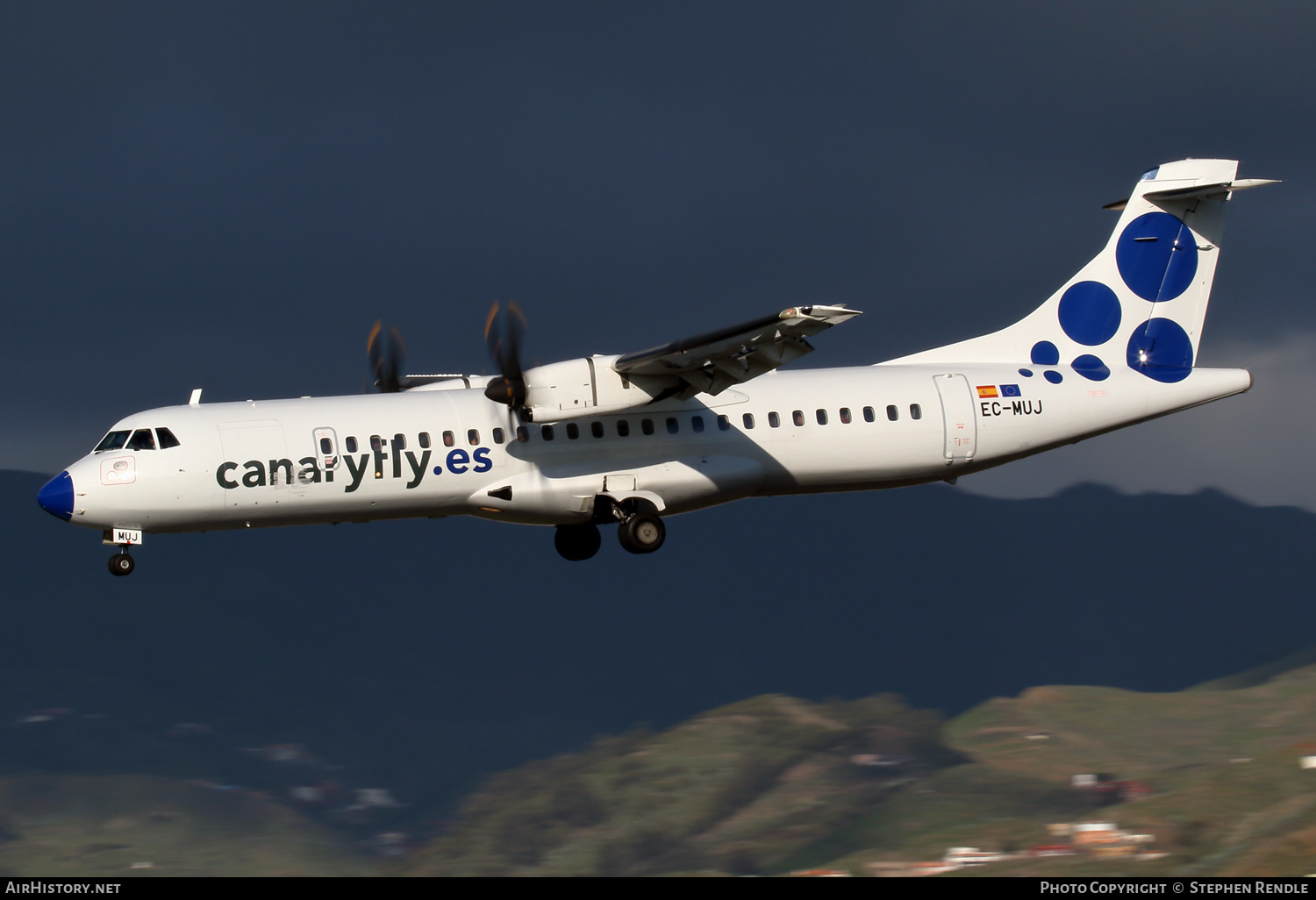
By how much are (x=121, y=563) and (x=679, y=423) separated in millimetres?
9892

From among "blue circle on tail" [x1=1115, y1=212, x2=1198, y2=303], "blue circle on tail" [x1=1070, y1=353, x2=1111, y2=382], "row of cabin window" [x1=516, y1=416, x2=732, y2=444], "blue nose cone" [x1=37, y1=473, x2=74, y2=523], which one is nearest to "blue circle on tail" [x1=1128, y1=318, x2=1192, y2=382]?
"blue circle on tail" [x1=1070, y1=353, x2=1111, y2=382]

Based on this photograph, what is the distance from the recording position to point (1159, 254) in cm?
2984

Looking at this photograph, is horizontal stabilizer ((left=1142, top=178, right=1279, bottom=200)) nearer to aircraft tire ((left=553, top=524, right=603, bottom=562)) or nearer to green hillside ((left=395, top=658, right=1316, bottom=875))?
aircraft tire ((left=553, top=524, right=603, bottom=562))

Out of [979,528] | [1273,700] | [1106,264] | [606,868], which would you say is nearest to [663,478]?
[1106,264]

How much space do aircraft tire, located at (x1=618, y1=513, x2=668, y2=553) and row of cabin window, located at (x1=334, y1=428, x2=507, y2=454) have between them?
2705mm

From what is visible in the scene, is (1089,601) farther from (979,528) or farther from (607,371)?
(607,371)

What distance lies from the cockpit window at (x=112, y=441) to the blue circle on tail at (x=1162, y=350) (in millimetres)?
19401

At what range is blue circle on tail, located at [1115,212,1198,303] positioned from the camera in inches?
1171

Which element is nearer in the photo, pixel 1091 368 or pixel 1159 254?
pixel 1091 368

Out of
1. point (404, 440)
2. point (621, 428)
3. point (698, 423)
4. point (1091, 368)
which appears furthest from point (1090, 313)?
point (404, 440)

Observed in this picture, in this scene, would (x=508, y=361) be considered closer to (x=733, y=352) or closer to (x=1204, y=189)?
(x=733, y=352)

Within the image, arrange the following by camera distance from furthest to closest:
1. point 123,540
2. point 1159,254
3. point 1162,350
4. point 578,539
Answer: point 1159,254 → point 1162,350 → point 578,539 → point 123,540

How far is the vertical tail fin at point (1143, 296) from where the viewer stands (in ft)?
94.3

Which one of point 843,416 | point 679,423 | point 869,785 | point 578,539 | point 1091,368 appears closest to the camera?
point 679,423
